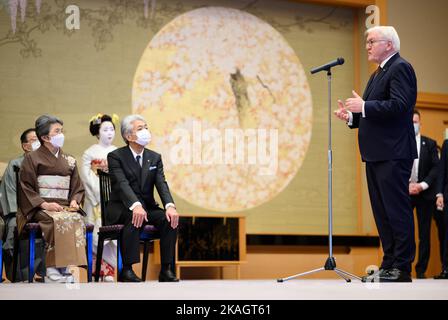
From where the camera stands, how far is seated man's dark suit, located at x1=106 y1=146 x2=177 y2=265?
4477 millimetres

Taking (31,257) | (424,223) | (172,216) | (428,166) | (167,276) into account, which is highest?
(428,166)

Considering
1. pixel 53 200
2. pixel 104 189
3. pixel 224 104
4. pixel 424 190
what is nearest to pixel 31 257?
pixel 53 200

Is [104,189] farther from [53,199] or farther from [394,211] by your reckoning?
[394,211]

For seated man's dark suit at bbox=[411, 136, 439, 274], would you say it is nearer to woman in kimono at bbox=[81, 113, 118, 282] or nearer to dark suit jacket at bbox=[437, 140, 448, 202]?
dark suit jacket at bbox=[437, 140, 448, 202]

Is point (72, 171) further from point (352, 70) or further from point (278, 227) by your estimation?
point (352, 70)

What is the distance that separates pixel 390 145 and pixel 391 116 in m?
0.16

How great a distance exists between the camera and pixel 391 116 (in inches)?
154

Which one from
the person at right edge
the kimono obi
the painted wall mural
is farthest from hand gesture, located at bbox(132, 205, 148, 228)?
the person at right edge

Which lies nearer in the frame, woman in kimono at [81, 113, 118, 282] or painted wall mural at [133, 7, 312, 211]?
woman in kimono at [81, 113, 118, 282]

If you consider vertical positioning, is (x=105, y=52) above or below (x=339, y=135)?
above

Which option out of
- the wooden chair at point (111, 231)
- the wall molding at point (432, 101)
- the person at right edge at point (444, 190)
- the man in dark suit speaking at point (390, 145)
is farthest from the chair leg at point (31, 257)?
the wall molding at point (432, 101)
